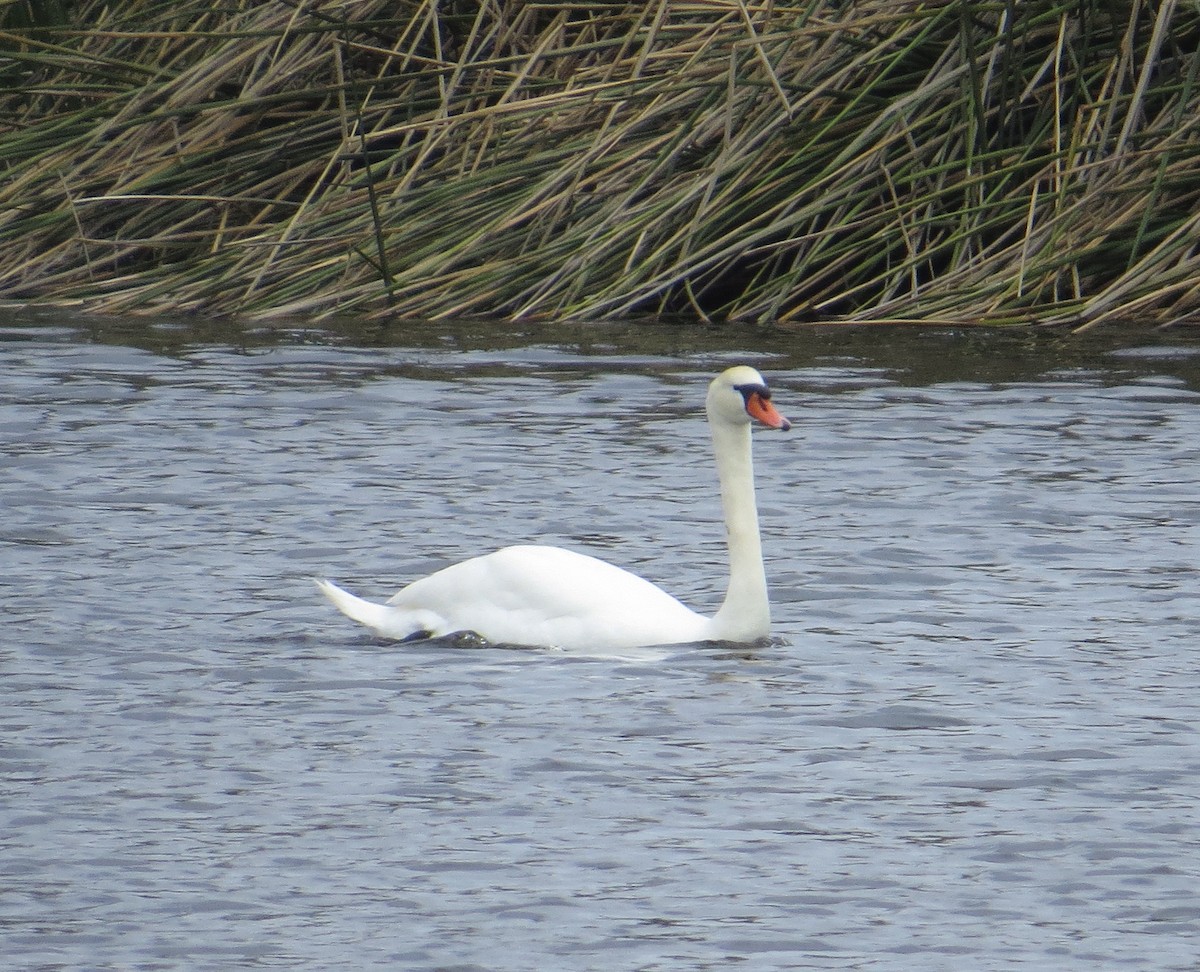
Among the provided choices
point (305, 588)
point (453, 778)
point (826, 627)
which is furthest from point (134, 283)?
point (453, 778)

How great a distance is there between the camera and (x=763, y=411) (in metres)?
7.04

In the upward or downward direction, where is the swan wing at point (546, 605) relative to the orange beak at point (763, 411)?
downward

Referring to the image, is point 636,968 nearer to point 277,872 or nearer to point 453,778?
point 277,872

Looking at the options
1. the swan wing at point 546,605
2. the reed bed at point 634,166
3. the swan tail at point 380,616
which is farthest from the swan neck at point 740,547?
the reed bed at point 634,166

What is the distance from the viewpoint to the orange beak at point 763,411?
698 centimetres

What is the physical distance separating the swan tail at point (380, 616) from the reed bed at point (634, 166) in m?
6.36

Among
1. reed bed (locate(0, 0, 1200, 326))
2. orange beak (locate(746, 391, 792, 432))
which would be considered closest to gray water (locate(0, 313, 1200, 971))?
orange beak (locate(746, 391, 792, 432))

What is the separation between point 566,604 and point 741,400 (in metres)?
0.82

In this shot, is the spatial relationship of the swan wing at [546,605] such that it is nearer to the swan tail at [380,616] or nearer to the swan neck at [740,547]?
the swan tail at [380,616]

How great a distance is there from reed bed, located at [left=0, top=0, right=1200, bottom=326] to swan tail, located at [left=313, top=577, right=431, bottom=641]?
6.36m

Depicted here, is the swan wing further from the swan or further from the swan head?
the swan head

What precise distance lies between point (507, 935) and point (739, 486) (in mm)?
2995

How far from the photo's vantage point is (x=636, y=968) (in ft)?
13.7

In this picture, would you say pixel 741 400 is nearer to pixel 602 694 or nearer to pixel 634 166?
pixel 602 694
